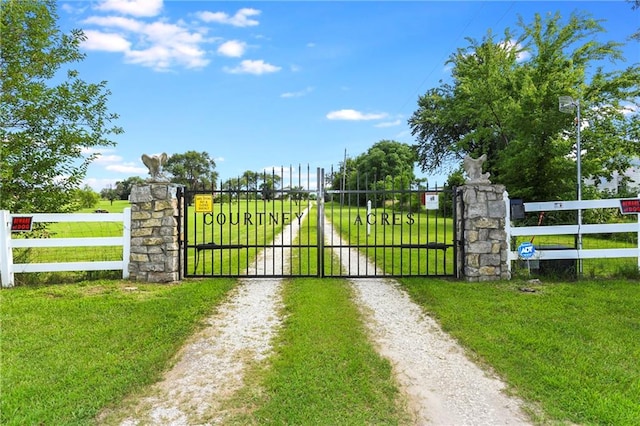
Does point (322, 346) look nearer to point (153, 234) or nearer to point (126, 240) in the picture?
point (153, 234)

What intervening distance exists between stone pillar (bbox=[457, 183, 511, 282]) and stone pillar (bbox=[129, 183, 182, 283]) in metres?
4.93

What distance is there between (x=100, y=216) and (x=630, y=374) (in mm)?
7073

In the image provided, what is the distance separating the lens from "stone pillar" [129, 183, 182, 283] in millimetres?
6652

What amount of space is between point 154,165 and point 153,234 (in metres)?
1.18

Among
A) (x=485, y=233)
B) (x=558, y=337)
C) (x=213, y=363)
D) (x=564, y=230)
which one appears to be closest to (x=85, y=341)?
(x=213, y=363)

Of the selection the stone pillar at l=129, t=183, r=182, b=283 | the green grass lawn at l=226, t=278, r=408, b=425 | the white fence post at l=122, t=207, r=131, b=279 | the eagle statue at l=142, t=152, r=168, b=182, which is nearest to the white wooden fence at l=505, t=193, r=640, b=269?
the green grass lawn at l=226, t=278, r=408, b=425

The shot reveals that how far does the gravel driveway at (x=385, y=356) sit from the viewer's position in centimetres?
278

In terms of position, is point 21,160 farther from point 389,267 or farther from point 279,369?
point 389,267

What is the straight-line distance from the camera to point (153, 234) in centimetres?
668

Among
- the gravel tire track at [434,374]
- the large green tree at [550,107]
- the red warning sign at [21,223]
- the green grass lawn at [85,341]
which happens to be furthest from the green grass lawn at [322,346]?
the large green tree at [550,107]

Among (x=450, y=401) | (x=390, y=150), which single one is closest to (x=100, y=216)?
(x=450, y=401)

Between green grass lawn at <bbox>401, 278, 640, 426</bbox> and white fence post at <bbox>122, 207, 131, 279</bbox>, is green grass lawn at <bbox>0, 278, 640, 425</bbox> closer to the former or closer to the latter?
green grass lawn at <bbox>401, 278, 640, 426</bbox>

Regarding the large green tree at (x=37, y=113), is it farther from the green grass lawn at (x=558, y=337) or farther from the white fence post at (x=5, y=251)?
the green grass lawn at (x=558, y=337)

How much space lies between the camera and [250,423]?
2.63 metres
